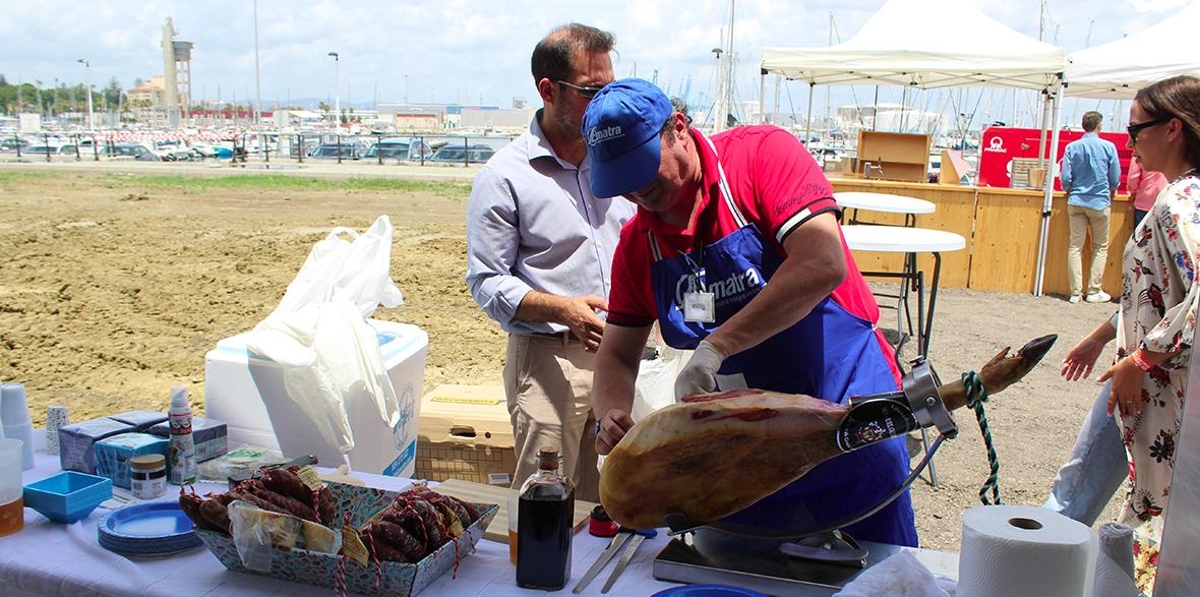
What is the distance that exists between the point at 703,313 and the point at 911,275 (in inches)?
175

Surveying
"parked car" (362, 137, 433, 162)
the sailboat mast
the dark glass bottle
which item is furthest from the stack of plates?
"parked car" (362, 137, 433, 162)

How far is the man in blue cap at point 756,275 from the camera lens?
1833 mm

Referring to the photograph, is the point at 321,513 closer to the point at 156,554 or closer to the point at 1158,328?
the point at 156,554

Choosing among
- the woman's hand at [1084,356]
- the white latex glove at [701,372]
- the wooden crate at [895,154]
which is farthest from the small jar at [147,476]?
the wooden crate at [895,154]

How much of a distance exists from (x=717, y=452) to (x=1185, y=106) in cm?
232

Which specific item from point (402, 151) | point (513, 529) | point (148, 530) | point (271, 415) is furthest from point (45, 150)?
point (513, 529)

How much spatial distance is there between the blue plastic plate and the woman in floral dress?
179cm

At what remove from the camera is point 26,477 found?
249 centimetres

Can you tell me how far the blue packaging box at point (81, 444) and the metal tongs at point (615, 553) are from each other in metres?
1.46

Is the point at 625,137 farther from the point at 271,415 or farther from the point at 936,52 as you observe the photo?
the point at 936,52

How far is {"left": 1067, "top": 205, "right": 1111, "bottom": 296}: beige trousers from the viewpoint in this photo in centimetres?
909

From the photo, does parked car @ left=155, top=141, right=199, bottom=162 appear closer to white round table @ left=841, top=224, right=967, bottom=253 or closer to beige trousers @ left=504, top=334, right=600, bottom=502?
white round table @ left=841, top=224, right=967, bottom=253

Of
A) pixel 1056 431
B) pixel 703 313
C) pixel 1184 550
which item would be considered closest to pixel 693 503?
→ pixel 703 313

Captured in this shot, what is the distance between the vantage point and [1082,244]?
930cm
